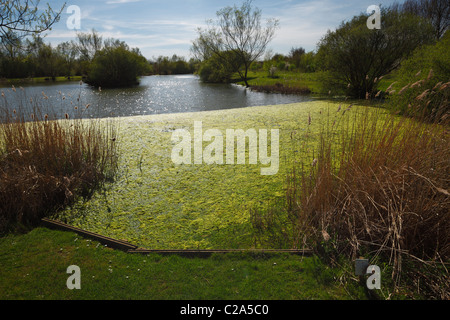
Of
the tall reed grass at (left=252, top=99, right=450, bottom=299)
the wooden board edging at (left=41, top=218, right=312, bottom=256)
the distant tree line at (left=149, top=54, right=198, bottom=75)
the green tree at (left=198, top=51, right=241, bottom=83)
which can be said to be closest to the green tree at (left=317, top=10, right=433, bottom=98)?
the tall reed grass at (left=252, top=99, right=450, bottom=299)

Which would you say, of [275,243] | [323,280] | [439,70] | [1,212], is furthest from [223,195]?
[439,70]

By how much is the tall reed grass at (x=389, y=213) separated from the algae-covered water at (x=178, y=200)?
15.0 inches

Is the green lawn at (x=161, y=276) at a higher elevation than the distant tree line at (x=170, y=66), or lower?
lower

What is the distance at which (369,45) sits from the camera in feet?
30.9

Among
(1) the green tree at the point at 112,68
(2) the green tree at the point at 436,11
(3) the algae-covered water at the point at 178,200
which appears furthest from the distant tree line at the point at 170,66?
(3) the algae-covered water at the point at 178,200

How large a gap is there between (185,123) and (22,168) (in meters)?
4.00

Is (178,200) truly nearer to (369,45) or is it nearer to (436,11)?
(369,45)

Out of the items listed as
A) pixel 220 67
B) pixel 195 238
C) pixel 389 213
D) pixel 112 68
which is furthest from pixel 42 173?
pixel 220 67

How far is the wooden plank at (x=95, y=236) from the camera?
2.00 m

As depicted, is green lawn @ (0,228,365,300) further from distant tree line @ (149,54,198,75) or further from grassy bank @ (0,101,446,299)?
distant tree line @ (149,54,198,75)

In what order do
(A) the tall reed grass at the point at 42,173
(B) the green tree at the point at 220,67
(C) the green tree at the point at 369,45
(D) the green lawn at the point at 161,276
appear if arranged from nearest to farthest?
(D) the green lawn at the point at 161,276 → (A) the tall reed grass at the point at 42,173 → (C) the green tree at the point at 369,45 → (B) the green tree at the point at 220,67

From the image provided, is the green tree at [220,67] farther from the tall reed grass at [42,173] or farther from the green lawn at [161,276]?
the green lawn at [161,276]

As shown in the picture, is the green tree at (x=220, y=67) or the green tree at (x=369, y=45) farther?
the green tree at (x=220, y=67)

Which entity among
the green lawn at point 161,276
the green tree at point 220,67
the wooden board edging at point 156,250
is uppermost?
the green tree at point 220,67
